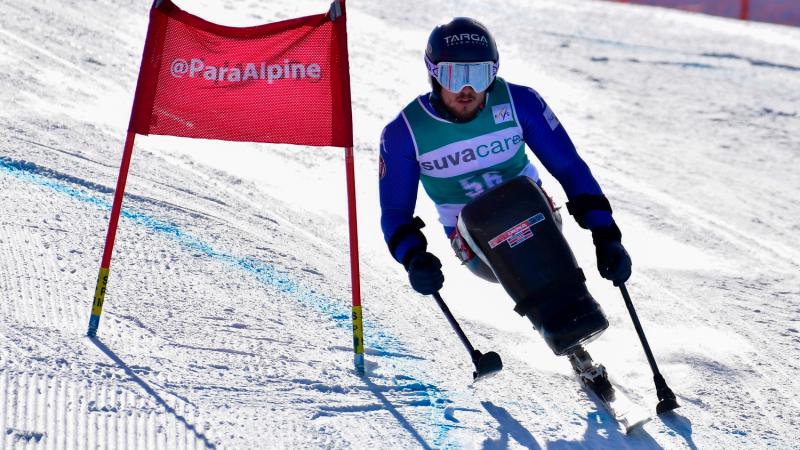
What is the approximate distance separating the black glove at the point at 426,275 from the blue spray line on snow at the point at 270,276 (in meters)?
0.39

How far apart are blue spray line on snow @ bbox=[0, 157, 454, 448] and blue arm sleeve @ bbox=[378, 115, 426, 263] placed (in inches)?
19.1

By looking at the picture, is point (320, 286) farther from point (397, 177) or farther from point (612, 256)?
point (612, 256)

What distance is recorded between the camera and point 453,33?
4.49 metres

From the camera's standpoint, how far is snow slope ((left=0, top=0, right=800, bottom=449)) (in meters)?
3.83

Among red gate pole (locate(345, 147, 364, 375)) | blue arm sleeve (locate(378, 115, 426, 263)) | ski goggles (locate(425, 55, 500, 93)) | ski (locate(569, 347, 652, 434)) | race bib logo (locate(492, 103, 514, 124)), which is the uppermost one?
ski goggles (locate(425, 55, 500, 93))

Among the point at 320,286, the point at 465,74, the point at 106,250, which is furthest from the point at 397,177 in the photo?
the point at 106,250

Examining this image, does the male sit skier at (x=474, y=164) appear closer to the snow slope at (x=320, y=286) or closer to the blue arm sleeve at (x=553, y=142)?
the blue arm sleeve at (x=553, y=142)

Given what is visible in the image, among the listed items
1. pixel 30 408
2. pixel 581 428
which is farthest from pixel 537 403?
pixel 30 408

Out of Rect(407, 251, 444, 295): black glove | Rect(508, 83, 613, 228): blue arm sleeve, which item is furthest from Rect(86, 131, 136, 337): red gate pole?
Rect(508, 83, 613, 228): blue arm sleeve

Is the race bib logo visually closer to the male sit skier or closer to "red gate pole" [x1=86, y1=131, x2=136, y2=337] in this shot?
the male sit skier

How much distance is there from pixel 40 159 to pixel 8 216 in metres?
1.04

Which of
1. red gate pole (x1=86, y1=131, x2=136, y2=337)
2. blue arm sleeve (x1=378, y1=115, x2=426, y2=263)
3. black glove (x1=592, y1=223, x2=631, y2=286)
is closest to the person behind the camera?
red gate pole (x1=86, y1=131, x2=136, y2=337)

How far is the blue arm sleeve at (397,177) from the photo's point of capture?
458cm

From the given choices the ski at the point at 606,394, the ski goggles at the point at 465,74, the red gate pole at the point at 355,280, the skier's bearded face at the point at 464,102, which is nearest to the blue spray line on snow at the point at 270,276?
the red gate pole at the point at 355,280
